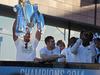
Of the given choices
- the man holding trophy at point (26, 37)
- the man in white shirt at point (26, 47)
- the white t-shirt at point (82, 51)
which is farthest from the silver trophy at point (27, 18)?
the white t-shirt at point (82, 51)

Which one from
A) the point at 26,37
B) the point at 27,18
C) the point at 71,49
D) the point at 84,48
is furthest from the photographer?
the point at 27,18

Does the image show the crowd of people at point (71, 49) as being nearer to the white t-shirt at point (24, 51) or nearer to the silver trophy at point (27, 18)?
the white t-shirt at point (24, 51)

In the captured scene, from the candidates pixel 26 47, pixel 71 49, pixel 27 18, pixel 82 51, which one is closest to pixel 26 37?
pixel 26 47

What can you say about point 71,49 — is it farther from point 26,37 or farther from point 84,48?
point 26,37

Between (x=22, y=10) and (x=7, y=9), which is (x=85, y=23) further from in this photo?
(x=22, y=10)

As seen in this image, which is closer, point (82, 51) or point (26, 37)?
point (82, 51)

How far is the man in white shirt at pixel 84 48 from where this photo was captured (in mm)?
6145

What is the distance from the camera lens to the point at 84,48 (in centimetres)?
623

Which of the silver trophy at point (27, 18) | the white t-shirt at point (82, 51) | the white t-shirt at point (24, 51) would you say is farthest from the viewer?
the silver trophy at point (27, 18)

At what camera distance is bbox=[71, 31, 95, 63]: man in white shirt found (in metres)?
6.14

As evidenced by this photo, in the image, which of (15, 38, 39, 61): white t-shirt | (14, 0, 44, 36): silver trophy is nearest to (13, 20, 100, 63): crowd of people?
(15, 38, 39, 61): white t-shirt

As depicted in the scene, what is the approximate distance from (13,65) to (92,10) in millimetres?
19429

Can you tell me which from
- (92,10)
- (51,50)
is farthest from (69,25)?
(51,50)

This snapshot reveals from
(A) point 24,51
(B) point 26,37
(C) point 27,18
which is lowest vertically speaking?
(A) point 24,51
